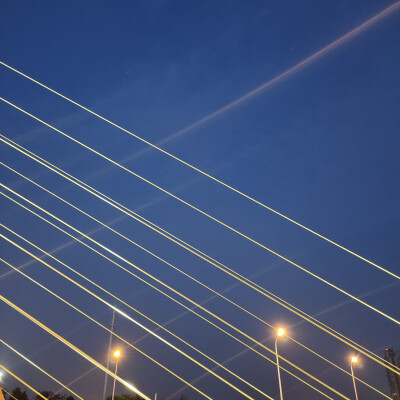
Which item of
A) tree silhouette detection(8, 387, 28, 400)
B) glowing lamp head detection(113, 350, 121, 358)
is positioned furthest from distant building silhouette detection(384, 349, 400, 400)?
tree silhouette detection(8, 387, 28, 400)

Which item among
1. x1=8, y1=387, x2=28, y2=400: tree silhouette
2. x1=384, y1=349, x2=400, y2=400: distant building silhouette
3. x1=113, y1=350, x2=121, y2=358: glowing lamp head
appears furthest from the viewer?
x1=8, y1=387, x2=28, y2=400: tree silhouette

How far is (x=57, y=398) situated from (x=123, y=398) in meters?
23.3

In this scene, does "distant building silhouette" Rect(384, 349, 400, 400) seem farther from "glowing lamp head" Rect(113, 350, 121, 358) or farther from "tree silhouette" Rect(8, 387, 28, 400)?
"tree silhouette" Rect(8, 387, 28, 400)

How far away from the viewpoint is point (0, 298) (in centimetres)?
499

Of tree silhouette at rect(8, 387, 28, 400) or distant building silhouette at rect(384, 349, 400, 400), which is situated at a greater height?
distant building silhouette at rect(384, 349, 400, 400)

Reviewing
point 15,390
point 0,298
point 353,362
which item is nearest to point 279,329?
point 353,362

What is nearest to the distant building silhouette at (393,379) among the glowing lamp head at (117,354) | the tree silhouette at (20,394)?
the glowing lamp head at (117,354)

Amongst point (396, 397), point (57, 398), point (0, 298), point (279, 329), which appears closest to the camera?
point (0, 298)

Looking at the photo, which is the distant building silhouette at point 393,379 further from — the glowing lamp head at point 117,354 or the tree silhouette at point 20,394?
the tree silhouette at point 20,394

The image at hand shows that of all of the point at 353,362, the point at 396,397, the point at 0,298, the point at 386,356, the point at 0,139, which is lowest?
the point at 0,298

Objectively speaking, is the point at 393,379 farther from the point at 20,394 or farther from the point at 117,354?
the point at 20,394

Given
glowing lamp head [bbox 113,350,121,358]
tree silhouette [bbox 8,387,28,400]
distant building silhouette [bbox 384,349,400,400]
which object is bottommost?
glowing lamp head [bbox 113,350,121,358]

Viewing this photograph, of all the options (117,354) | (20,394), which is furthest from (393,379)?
(20,394)

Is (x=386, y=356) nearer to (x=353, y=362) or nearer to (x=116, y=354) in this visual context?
(x=353, y=362)
